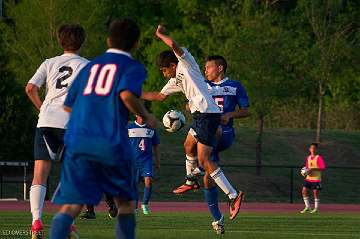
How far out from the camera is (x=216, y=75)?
50.0ft

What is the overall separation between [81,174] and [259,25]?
98.1 feet

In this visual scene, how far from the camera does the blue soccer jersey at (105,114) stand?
8.88 meters

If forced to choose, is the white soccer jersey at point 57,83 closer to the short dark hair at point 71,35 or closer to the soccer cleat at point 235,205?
the short dark hair at point 71,35

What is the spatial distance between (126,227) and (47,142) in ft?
9.57

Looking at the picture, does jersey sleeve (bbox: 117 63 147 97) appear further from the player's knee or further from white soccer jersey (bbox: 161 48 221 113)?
white soccer jersey (bbox: 161 48 221 113)

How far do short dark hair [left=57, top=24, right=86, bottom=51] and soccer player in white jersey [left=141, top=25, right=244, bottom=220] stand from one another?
192 cm

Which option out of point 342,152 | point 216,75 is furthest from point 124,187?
point 342,152

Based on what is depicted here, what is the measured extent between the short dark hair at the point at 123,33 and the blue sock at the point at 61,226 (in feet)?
4.48

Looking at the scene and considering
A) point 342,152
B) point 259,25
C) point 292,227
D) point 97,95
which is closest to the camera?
point 97,95

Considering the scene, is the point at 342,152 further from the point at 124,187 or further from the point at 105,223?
the point at 124,187

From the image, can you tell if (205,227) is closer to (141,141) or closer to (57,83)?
(57,83)

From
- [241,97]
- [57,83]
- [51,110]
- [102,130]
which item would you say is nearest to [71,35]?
[57,83]

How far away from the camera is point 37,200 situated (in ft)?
39.0

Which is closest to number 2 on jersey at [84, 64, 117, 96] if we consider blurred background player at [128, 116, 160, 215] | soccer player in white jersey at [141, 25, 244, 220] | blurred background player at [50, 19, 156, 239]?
blurred background player at [50, 19, 156, 239]
